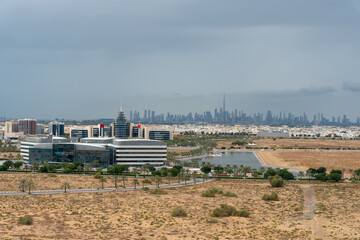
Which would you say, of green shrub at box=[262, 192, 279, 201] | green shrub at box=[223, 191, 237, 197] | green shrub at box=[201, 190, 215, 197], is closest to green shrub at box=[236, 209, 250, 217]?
green shrub at box=[262, 192, 279, 201]

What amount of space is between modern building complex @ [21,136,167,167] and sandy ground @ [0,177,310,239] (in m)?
38.3

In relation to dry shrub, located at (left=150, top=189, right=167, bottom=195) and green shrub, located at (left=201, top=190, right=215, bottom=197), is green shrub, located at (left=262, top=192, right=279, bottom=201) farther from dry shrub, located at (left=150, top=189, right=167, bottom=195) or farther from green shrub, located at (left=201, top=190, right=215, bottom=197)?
dry shrub, located at (left=150, top=189, right=167, bottom=195)

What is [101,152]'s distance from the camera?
104812 mm

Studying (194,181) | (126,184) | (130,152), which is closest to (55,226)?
(126,184)

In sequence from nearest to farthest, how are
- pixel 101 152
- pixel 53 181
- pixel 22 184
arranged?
pixel 22 184
pixel 53 181
pixel 101 152

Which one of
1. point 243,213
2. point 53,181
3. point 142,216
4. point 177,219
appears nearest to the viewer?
point 177,219

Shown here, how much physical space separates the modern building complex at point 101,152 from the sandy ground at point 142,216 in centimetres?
3828

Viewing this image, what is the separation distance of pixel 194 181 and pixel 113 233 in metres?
40.0

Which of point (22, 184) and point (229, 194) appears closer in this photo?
point (22, 184)

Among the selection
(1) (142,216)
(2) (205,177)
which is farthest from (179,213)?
(2) (205,177)

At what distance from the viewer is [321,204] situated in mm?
60469

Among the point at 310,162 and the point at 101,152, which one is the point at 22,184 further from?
the point at 310,162

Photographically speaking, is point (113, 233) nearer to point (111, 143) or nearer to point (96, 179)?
point (96, 179)

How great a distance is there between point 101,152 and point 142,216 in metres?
54.6
